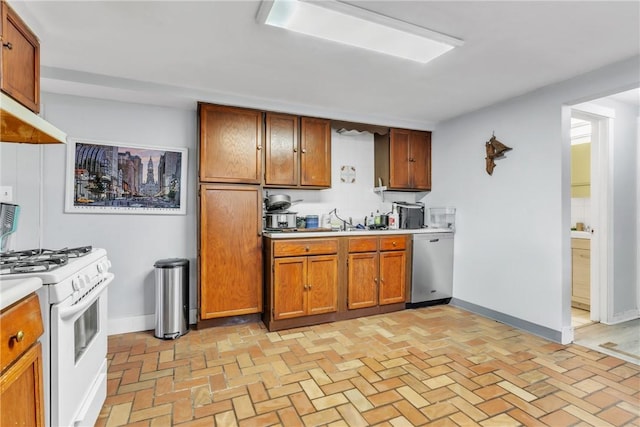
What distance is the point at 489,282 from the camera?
11.3 ft

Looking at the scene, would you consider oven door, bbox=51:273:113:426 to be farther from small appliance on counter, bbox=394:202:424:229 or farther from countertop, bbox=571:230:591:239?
countertop, bbox=571:230:591:239

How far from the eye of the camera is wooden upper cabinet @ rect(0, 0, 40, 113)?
1510mm

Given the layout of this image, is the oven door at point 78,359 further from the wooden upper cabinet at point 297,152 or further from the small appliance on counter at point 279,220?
the wooden upper cabinet at point 297,152

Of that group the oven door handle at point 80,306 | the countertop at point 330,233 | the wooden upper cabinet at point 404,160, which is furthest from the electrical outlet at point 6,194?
the wooden upper cabinet at point 404,160

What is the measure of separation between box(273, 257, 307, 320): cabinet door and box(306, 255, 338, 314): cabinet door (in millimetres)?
65

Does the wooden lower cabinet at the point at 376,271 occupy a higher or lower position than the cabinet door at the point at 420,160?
lower

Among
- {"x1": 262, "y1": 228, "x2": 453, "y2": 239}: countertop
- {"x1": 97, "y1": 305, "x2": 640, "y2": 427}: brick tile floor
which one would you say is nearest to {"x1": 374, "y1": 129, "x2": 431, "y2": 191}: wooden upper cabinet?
{"x1": 262, "y1": 228, "x2": 453, "y2": 239}: countertop

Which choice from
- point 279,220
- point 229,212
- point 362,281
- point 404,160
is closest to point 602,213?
point 404,160

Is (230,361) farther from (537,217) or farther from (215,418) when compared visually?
(537,217)

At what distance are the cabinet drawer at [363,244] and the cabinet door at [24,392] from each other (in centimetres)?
263

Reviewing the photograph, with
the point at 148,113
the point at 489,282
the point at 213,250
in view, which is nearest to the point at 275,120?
the point at 148,113

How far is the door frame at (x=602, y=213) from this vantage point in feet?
10.6

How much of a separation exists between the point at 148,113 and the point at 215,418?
279cm

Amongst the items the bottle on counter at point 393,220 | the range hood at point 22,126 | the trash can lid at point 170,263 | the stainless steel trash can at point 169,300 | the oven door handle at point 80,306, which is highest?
the range hood at point 22,126
